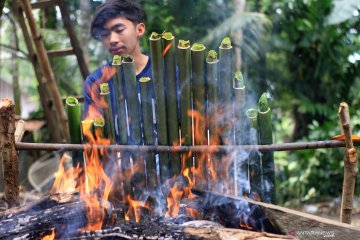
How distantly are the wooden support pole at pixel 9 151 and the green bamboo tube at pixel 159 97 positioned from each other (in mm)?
847

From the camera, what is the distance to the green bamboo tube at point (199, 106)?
107 inches

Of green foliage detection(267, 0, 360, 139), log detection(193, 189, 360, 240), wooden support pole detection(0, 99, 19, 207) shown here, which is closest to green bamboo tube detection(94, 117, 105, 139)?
wooden support pole detection(0, 99, 19, 207)

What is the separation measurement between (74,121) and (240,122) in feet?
3.25

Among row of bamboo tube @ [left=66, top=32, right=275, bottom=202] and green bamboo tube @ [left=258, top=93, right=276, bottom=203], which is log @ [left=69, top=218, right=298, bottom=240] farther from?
green bamboo tube @ [left=258, top=93, right=276, bottom=203]

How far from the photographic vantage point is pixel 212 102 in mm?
2809

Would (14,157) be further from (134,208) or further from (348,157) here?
(348,157)

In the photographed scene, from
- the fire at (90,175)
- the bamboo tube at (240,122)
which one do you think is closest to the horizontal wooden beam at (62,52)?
the fire at (90,175)

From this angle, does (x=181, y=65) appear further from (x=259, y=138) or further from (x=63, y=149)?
(x=63, y=149)

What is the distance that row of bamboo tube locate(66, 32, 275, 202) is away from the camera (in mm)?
2734

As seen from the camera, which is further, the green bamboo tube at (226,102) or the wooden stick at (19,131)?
the wooden stick at (19,131)

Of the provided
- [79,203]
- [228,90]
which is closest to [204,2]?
[228,90]

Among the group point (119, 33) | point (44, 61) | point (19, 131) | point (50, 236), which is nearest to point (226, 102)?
point (119, 33)

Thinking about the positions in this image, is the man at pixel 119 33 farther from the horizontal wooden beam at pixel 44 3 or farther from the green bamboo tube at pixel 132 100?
the horizontal wooden beam at pixel 44 3

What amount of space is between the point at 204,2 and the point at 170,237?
16.0 ft
